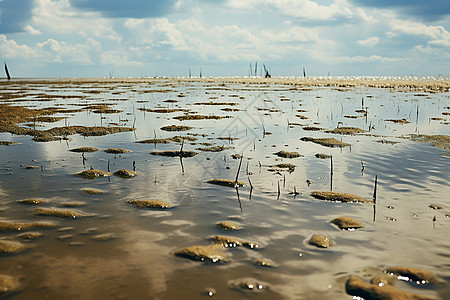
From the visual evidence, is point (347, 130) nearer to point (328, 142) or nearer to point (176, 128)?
point (328, 142)

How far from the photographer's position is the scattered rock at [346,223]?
619 cm

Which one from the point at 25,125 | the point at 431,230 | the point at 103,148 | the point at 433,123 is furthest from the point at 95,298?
the point at 433,123

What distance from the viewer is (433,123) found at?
19344 millimetres

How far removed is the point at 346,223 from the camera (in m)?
6.29

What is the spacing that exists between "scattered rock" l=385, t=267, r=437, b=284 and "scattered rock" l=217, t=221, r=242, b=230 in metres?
2.51

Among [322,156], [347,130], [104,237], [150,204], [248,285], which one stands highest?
→ [347,130]

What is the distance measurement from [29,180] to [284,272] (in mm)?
7073

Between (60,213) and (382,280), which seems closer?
(382,280)

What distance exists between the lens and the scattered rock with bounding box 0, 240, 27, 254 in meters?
5.20

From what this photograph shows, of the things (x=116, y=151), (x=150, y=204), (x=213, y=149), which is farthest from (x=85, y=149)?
(x=150, y=204)

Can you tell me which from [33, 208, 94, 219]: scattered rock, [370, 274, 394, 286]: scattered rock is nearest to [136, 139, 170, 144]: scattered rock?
[33, 208, 94, 219]: scattered rock

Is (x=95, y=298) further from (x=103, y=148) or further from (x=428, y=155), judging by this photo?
(x=428, y=155)

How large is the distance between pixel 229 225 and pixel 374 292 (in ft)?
8.73

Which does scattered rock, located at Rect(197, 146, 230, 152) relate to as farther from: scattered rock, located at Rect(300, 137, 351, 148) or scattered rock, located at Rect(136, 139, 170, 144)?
scattered rock, located at Rect(300, 137, 351, 148)
